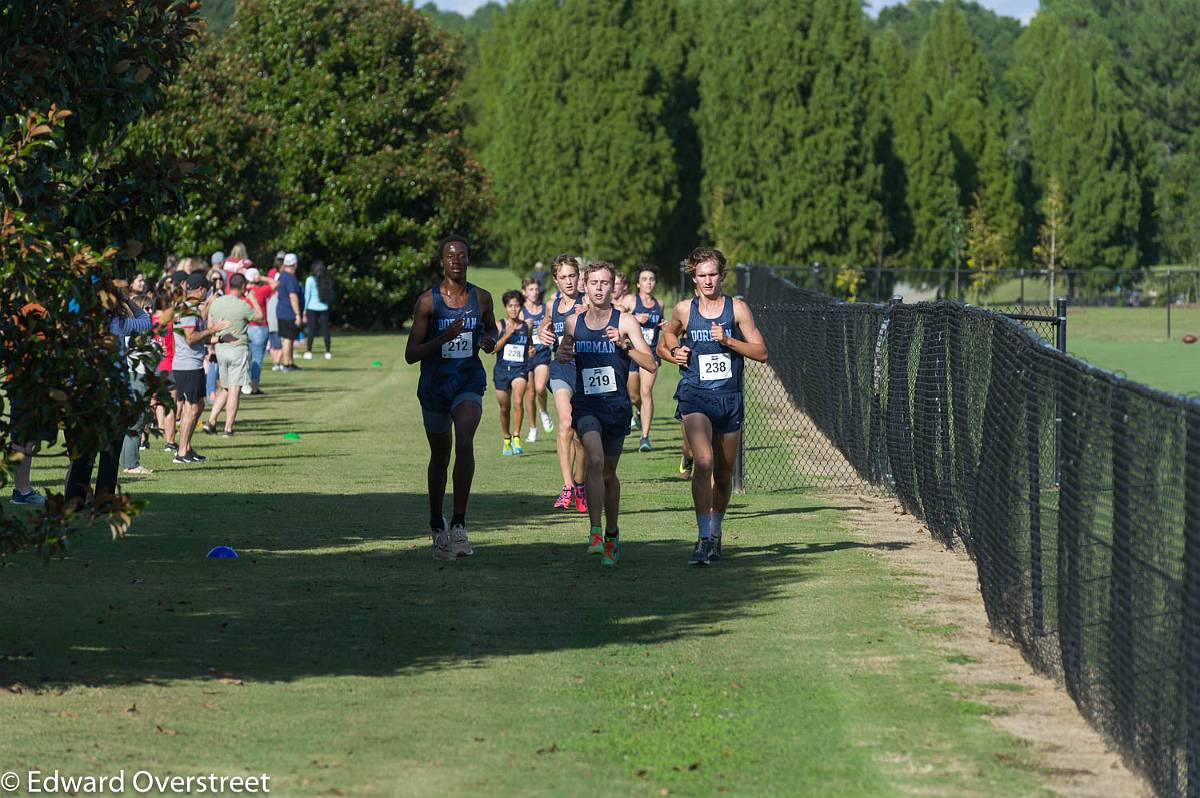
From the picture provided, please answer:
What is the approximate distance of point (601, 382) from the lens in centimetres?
1298

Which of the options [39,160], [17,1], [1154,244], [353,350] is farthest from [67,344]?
[1154,244]

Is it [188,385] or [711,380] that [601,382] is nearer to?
[711,380]

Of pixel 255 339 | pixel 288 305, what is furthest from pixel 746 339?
pixel 288 305

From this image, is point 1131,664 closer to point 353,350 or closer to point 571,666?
point 571,666

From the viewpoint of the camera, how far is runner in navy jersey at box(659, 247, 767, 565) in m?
12.7

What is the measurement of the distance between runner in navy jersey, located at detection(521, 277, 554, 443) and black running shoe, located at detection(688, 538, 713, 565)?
5868 millimetres

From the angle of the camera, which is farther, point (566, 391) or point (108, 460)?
point (566, 391)

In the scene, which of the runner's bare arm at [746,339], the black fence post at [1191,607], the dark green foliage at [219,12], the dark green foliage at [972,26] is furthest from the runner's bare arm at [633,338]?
the dark green foliage at [219,12]

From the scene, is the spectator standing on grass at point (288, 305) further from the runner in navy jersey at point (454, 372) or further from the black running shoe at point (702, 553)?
the black running shoe at point (702, 553)

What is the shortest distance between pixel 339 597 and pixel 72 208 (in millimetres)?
3085

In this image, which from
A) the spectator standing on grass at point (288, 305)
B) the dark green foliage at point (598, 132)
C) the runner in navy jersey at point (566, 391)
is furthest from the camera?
the dark green foliage at point (598, 132)

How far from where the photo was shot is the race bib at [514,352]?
19.8 metres

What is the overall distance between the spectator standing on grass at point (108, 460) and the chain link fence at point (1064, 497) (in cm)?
404

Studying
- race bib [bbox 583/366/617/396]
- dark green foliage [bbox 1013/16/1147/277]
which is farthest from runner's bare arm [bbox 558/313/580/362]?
dark green foliage [bbox 1013/16/1147/277]
